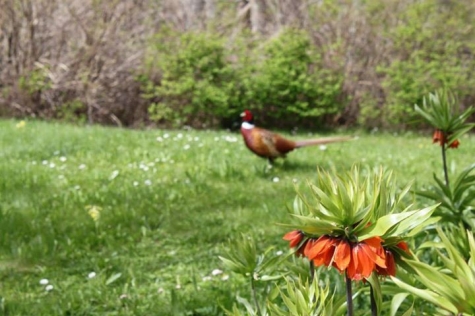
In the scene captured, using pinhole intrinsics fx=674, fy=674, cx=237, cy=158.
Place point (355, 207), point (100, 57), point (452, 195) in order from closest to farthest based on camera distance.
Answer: point (355, 207), point (452, 195), point (100, 57)

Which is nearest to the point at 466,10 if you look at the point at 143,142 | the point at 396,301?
the point at 143,142

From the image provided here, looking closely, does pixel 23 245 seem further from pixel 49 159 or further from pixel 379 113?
pixel 379 113

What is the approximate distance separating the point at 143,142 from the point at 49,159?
124cm

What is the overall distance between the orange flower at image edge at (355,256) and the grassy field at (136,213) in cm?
69

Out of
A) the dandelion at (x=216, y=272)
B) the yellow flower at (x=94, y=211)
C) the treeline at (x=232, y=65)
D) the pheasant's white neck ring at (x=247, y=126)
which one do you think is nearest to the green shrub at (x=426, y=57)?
the treeline at (x=232, y=65)

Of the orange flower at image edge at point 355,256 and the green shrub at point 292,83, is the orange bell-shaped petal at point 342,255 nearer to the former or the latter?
the orange flower at image edge at point 355,256

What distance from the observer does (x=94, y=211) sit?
456 centimetres

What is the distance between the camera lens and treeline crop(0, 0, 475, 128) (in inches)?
437

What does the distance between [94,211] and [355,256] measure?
3636 mm

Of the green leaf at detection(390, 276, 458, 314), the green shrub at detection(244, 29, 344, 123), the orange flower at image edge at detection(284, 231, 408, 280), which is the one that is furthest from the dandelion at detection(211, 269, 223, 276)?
the green shrub at detection(244, 29, 344, 123)

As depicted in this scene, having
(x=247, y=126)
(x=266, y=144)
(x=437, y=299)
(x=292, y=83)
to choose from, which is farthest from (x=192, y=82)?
(x=437, y=299)

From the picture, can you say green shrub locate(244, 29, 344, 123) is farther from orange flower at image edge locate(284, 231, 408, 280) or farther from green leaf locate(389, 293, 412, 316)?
orange flower at image edge locate(284, 231, 408, 280)

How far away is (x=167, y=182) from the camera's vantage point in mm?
5574

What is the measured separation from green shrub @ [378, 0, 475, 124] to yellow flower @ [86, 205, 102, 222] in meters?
7.42
